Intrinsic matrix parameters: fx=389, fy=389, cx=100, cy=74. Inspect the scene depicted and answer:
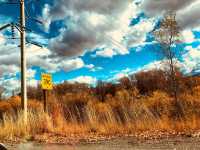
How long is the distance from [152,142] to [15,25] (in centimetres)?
1465

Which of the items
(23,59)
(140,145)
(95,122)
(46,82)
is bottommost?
(140,145)

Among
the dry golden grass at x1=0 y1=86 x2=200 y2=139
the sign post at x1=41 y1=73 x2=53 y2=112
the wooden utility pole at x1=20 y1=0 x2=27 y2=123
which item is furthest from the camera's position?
the wooden utility pole at x1=20 y1=0 x2=27 y2=123

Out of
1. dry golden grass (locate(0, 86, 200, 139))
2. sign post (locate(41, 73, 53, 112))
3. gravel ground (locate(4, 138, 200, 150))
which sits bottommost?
gravel ground (locate(4, 138, 200, 150))

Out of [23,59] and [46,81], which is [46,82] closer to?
[46,81]

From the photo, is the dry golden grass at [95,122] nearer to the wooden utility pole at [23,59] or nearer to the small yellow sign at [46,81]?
the small yellow sign at [46,81]

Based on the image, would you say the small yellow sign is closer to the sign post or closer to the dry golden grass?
the sign post

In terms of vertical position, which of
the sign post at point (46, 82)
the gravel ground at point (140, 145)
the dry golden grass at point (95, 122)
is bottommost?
the gravel ground at point (140, 145)

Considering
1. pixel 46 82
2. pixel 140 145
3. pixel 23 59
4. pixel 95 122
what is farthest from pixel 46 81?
pixel 140 145

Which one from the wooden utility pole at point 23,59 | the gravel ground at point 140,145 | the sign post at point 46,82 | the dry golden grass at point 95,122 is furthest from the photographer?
the wooden utility pole at point 23,59

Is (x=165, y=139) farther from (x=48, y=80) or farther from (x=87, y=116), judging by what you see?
(x=48, y=80)

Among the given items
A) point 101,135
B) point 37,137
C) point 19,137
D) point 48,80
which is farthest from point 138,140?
point 48,80

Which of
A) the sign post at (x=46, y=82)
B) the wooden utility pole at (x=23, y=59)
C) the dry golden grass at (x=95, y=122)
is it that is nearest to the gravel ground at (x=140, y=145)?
the dry golden grass at (x=95, y=122)

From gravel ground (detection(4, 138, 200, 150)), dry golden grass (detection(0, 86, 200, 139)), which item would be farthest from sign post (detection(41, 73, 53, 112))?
gravel ground (detection(4, 138, 200, 150))

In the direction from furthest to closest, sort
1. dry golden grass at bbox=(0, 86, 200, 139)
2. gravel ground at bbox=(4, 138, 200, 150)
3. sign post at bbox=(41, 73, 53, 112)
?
sign post at bbox=(41, 73, 53, 112) < dry golden grass at bbox=(0, 86, 200, 139) < gravel ground at bbox=(4, 138, 200, 150)
